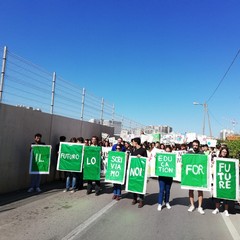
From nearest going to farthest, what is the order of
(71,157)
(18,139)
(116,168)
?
(116,168)
(18,139)
(71,157)

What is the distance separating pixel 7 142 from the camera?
10.2m

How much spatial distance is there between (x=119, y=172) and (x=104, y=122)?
1272 centimetres

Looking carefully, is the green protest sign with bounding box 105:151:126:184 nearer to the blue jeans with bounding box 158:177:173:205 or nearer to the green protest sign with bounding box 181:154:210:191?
the blue jeans with bounding box 158:177:173:205

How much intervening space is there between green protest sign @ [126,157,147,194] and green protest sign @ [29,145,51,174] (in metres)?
2.91

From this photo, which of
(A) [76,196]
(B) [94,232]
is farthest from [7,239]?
(A) [76,196]

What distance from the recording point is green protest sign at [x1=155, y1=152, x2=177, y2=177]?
9320 mm

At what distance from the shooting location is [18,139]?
425 inches

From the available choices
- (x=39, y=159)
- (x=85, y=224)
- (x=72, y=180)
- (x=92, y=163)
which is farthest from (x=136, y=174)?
(x=39, y=159)

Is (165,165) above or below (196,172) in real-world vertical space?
above

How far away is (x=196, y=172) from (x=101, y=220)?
3.19 m

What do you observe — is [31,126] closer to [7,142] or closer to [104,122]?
[7,142]

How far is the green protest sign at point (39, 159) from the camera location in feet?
35.1

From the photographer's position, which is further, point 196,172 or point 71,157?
point 71,157

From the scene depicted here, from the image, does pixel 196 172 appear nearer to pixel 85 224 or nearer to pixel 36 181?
pixel 85 224
